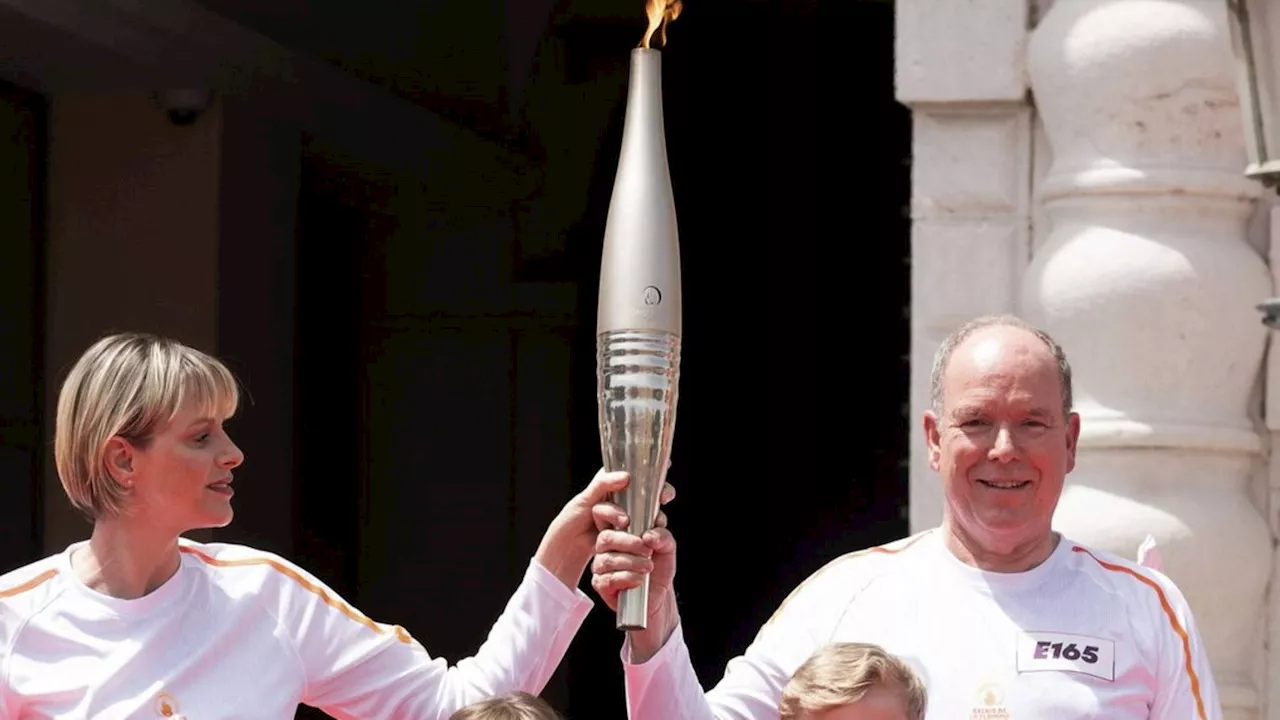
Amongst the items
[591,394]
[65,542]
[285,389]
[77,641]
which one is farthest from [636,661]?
[591,394]

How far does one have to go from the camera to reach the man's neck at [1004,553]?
10.3ft

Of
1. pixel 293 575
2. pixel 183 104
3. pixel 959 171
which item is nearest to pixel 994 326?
pixel 293 575

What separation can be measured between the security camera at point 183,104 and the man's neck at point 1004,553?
13.5 feet

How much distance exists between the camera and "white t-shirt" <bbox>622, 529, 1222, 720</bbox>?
2986 millimetres

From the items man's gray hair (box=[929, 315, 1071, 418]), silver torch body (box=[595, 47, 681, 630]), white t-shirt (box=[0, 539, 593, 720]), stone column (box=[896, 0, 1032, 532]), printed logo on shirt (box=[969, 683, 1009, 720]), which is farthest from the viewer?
stone column (box=[896, 0, 1032, 532])

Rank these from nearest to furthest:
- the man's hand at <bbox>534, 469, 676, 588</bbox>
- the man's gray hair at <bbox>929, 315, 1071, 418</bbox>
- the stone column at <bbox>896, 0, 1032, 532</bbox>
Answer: the man's hand at <bbox>534, 469, 676, 588</bbox> < the man's gray hair at <bbox>929, 315, 1071, 418</bbox> < the stone column at <bbox>896, 0, 1032, 532</bbox>

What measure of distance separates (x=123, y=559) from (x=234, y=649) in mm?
182

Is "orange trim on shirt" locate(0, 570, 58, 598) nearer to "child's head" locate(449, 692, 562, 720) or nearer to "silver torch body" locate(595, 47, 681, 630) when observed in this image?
"child's head" locate(449, 692, 562, 720)

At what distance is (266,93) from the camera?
6930 mm

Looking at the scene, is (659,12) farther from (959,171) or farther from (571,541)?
(959,171)

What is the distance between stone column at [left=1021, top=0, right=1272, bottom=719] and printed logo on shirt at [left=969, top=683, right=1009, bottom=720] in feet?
4.52

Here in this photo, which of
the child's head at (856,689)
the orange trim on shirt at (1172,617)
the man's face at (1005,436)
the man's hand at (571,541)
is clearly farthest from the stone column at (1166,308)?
the man's hand at (571,541)

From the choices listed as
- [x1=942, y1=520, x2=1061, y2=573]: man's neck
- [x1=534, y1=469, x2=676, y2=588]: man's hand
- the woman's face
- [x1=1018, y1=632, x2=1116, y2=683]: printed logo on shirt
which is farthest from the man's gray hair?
the woman's face

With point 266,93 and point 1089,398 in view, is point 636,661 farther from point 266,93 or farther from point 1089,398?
point 266,93
